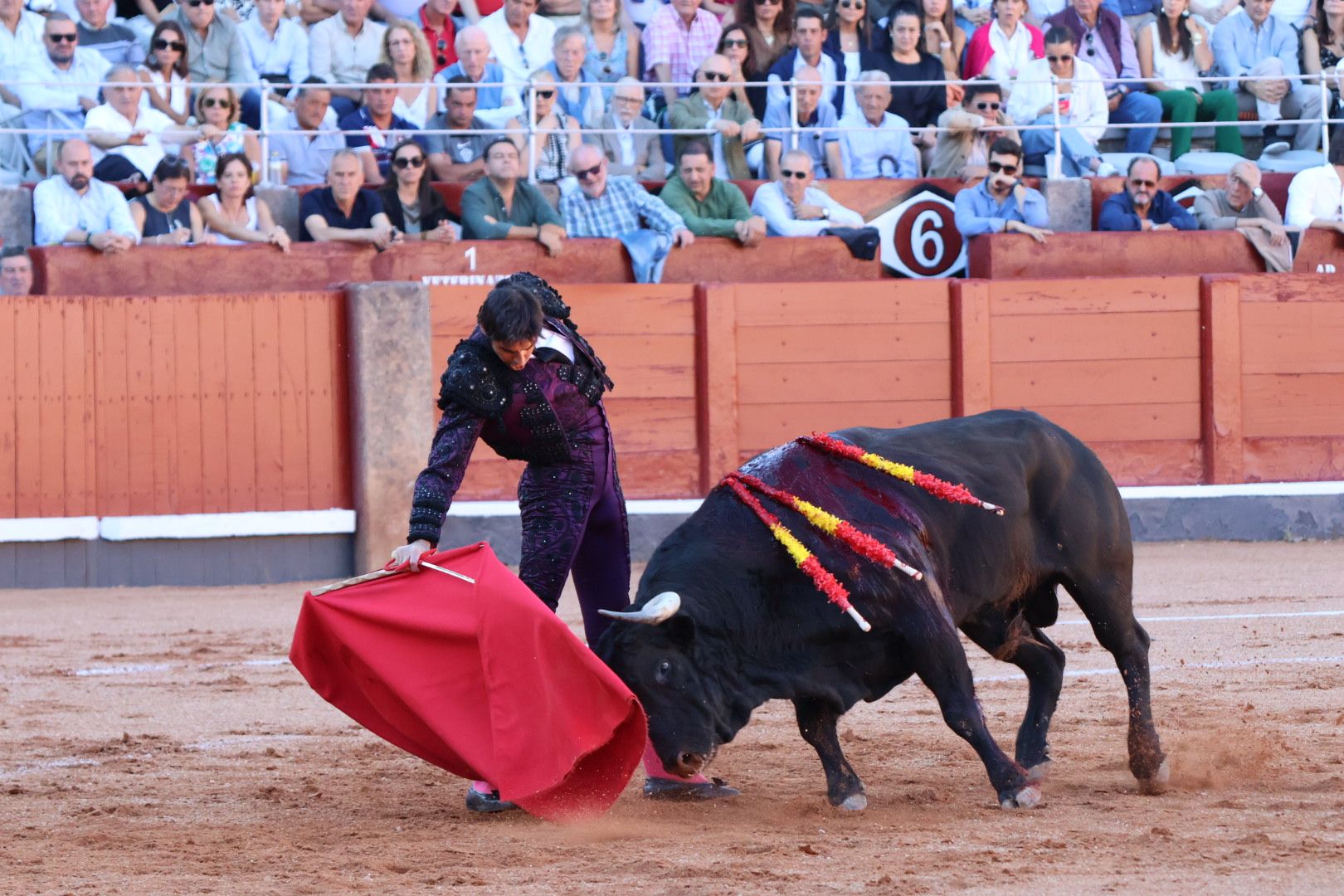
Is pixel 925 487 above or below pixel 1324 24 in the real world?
below

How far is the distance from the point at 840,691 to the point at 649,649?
0.43m

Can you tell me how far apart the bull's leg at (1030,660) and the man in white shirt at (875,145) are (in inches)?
214

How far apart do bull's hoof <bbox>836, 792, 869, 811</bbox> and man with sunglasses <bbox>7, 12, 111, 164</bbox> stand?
6.23 m

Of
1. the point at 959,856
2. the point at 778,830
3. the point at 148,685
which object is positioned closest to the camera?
the point at 959,856

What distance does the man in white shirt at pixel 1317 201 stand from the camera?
9.57 m

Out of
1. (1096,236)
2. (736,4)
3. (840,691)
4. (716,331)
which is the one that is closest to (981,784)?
(840,691)

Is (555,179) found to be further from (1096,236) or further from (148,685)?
(148,685)

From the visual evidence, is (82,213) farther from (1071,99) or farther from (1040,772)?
(1040,772)

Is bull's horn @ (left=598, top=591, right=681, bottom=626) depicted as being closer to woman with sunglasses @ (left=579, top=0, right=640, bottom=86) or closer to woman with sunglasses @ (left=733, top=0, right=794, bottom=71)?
woman with sunglasses @ (left=579, top=0, right=640, bottom=86)

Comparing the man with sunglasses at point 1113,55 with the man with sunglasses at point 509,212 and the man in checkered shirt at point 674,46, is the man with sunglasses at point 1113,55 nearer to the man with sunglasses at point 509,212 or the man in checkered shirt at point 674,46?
the man in checkered shirt at point 674,46

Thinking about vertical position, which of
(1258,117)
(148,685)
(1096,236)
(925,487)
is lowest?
(148,685)

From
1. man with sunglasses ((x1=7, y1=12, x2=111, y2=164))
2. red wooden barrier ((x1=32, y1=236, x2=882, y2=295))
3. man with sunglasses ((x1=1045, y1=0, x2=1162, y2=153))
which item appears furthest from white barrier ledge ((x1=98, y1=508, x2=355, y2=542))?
man with sunglasses ((x1=1045, y1=0, x2=1162, y2=153))

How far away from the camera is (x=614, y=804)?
4020mm

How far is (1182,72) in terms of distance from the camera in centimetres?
1034
